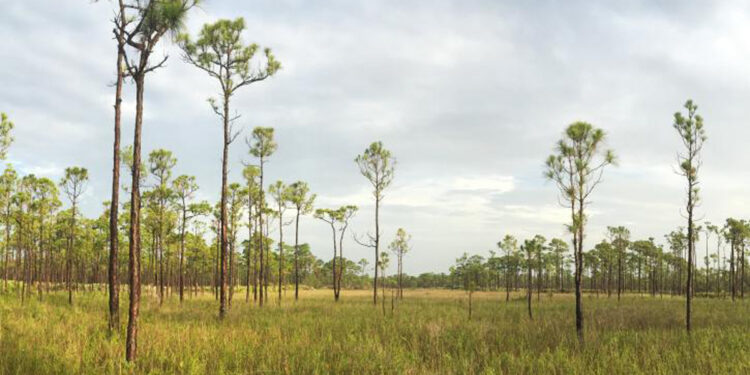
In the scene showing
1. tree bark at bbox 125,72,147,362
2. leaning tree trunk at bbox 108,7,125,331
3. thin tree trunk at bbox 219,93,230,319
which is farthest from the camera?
thin tree trunk at bbox 219,93,230,319

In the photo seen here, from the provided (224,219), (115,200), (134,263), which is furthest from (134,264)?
(224,219)

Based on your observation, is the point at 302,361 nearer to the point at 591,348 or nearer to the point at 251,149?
the point at 591,348

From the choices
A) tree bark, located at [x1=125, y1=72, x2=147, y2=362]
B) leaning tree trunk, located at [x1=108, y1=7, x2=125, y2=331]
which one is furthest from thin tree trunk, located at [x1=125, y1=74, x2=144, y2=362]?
leaning tree trunk, located at [x1=108, y1=7, x2=125, y2=331]

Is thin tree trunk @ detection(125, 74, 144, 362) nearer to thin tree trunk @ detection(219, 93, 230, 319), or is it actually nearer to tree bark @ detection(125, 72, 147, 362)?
tree bark @ detection(125, 72, 147, 362)

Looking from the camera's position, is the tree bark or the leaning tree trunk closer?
the tree bark

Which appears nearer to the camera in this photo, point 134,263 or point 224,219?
point 134,263

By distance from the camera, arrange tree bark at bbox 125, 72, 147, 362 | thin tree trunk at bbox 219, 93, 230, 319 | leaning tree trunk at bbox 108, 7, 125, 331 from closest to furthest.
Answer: tree bark at bbox 125, 72, 147, 362
leaning tree trunk at bbox 108, 7, 125, 331
thin tree trunk at bbox 219, 93, 230, 319

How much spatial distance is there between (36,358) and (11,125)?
48.9 feet

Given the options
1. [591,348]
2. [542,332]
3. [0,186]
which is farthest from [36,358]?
[0,186]

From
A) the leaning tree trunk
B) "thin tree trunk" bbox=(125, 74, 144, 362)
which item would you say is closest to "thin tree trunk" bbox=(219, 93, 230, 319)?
the leaning tree trunk

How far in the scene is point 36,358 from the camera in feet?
29.1

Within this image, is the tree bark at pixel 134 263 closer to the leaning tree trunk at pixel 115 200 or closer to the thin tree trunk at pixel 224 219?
the leaning tree trunk at pixel 115 200

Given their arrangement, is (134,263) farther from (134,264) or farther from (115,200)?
(115,200)

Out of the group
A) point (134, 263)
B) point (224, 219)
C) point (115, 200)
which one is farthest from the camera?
point (224, 219)
